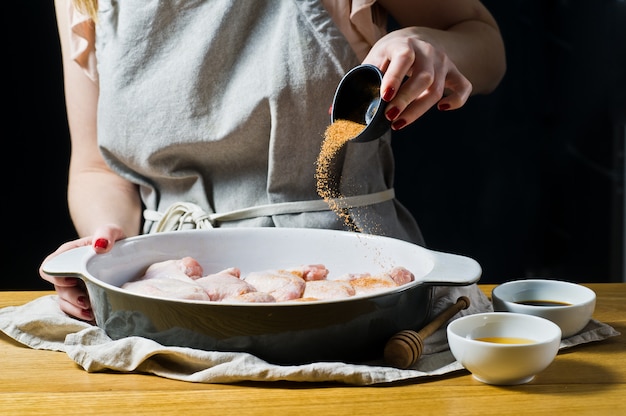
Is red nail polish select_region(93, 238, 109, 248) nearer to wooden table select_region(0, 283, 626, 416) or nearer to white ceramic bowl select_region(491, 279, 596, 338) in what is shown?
wooden table select_region(0, 283, 626, 416)

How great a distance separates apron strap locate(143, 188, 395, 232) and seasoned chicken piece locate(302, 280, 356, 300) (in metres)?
0.37

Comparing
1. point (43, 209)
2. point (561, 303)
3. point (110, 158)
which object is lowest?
point (43, 209)

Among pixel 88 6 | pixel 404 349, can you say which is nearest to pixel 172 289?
pixel 404 349

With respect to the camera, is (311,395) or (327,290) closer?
(311,395)

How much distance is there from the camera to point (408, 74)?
110 centimetres

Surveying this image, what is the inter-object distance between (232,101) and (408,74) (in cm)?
46

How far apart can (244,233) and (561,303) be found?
0.50 meters

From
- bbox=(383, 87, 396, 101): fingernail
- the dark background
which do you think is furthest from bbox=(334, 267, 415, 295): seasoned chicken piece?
the dark background

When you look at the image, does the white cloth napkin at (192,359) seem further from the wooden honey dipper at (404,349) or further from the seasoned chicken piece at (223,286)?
the seasoned chicken piece at (223,286)

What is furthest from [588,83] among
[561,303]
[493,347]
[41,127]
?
[493,347]

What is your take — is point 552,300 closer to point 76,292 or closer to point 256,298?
point 256,298

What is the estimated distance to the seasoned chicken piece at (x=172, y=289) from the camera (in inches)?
39.7

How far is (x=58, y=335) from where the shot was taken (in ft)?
3.53

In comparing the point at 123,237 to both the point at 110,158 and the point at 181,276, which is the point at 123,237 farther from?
Result: the point at 110,158
